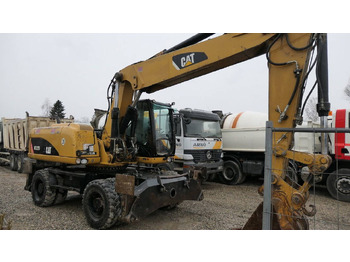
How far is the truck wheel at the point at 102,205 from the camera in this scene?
4148 mm

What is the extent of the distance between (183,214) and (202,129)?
12.1 feet

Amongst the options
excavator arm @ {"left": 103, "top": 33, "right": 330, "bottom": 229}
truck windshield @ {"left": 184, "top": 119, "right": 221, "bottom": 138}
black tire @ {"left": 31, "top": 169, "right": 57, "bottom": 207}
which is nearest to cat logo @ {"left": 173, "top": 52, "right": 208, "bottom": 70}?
excavator arm @ {"left": 103, "top": 33, "right": 330, "bottom": 229}

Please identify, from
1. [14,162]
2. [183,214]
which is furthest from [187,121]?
[14,162]

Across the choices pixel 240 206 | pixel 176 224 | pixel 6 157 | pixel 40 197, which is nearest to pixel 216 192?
pixel 240 206

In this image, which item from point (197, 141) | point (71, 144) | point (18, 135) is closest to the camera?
point (71, 144)

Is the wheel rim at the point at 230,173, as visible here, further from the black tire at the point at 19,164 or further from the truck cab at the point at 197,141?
the black tire at the point at 19,164

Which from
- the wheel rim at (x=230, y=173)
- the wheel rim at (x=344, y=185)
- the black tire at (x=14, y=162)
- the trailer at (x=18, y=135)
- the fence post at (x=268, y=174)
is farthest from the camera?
the black tire at (x=14, y=162)

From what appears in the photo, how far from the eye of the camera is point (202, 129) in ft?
27.4

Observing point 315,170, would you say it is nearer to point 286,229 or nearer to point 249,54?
point 286,229

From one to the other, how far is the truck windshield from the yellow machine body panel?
134 inches

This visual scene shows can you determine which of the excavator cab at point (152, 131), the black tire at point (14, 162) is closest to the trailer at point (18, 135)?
the black tire at point (14, 162)

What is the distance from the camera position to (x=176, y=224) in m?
4.69

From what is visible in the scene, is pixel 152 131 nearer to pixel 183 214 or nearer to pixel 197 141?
pixel 183 214

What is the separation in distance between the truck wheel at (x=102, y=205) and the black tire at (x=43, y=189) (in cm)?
159
